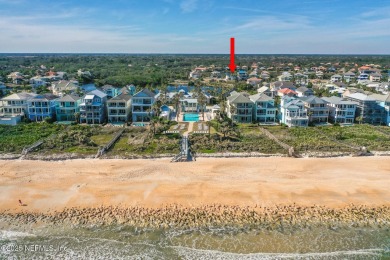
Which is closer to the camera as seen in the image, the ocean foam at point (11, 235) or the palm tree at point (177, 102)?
the ocean foam at point (11, 235)

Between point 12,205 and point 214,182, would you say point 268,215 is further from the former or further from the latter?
point 12,205

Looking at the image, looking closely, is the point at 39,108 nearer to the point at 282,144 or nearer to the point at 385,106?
the point at 282,144

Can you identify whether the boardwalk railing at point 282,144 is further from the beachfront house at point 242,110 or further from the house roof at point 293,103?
the house roof at point 293,103

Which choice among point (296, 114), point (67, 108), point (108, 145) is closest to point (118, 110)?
point (67, 108)

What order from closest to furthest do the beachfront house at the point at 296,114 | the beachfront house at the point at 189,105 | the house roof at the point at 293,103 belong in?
the beachfront house at the point at 296,114 → the house roof at the point at 293,103 → the beachfront house at the point at 189,105

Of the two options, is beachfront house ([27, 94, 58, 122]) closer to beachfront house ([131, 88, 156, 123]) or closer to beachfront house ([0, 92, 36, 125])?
beachfront house ([0, 92, 36, 125])

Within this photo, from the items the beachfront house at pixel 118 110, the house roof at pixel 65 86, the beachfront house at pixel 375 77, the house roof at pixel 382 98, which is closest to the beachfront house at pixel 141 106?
the beachfront house at pixel 118 110

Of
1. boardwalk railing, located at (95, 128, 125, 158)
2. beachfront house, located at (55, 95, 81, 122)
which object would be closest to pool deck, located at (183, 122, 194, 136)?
boardwalk railing, located at (95, 128, 125, 158)

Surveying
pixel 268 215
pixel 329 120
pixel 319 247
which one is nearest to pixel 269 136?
pixel 329 120
